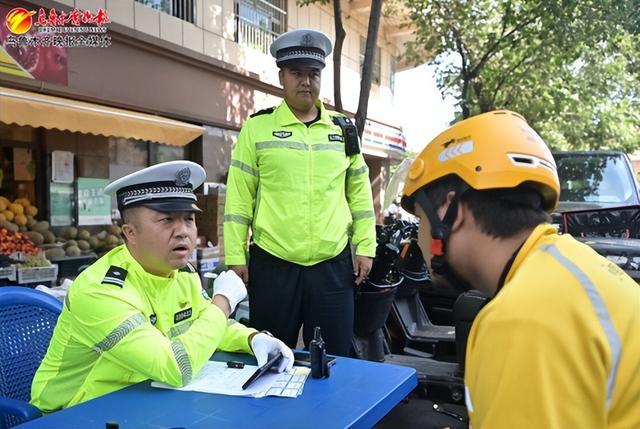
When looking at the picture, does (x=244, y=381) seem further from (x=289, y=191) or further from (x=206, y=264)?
(x=206, y=264)

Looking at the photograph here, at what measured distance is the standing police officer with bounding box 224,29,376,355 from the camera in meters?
3.04

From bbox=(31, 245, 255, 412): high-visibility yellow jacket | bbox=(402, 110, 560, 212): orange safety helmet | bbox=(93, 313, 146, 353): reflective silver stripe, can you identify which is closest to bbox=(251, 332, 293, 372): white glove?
bbox=(31, 245, 255, 412): high-visibility yellow jacket

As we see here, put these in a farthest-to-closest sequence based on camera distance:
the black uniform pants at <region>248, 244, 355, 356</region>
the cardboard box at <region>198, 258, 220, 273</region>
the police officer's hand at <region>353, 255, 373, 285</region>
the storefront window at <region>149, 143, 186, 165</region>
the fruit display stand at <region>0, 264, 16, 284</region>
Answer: the storefront window at <region>149, 143, 186, 165</region>
the cardboard box at <region>198, 258, 220, 273</region>
the fruit display stand at <region>0, 264, 16, 284</region>
the police officer's hand at <region>353, 255, 373, 285</region>
the black uniform pants at <region>248, 244, 355, 356</region>

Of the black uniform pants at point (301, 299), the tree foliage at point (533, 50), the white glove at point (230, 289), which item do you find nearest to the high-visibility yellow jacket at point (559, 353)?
the white glove at point (230, 289)

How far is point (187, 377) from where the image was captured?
5.99ft

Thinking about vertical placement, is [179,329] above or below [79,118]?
below

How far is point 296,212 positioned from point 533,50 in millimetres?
9658

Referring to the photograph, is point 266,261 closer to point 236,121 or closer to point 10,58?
point 10,58

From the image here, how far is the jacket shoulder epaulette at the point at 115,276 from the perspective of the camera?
1.97 m

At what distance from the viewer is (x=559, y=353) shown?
92 cm

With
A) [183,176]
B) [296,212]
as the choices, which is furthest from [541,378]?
[296,212]

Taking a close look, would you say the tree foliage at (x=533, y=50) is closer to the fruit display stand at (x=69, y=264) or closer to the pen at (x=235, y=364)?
the fruit display stand at (x=69, y=264)

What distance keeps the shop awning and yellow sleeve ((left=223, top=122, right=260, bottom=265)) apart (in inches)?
128

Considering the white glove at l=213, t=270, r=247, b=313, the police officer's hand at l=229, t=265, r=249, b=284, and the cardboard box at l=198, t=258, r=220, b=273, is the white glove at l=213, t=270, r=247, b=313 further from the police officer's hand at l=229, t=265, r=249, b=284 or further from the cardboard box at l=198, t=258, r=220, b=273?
the cardboard box at l=198, t=258, r=220, b=273
